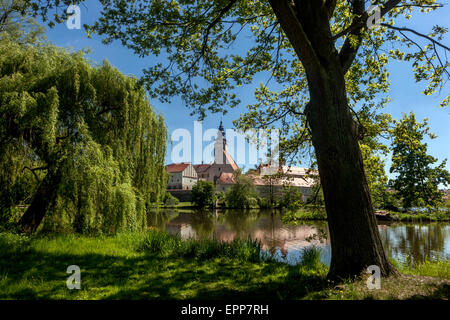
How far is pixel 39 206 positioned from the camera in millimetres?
7203

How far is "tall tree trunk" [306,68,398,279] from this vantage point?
3389 millimetres

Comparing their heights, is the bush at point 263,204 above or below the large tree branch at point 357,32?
below

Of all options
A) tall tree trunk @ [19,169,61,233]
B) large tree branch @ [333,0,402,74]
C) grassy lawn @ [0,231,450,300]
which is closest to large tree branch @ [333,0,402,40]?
large tree branch @ [333,0,402,74]

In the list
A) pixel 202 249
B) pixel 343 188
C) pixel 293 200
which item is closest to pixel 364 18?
pixel 343 188

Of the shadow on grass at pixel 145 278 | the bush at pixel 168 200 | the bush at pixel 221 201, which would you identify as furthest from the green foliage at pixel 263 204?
the shadow on grass at pixel 145 278

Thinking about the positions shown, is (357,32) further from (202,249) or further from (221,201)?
(221,201)

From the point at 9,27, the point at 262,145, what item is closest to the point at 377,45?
the point at 262,145

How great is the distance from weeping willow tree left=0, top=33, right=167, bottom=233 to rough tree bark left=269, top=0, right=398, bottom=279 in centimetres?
388

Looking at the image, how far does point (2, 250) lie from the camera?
5.28m

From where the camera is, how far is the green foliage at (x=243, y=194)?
132ft

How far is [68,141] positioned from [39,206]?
86.1 inches

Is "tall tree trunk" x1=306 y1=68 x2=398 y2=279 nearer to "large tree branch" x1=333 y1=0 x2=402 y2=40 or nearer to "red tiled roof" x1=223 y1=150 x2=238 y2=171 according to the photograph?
"large tree branch" x1=333 y1=0 x2=402 y2=40

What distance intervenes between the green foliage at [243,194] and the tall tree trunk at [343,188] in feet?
120

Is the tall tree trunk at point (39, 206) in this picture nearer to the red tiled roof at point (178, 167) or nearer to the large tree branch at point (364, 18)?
the large tree branch at point (364, 18)
